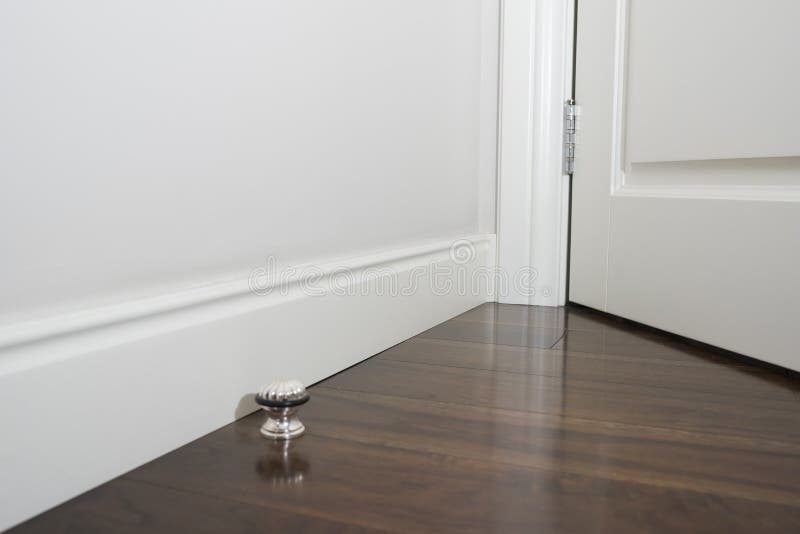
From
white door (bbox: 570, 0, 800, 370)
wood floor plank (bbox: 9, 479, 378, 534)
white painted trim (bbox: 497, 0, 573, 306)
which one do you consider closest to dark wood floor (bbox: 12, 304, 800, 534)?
wood floor plank (bbox: 9, 479, 378, 534)

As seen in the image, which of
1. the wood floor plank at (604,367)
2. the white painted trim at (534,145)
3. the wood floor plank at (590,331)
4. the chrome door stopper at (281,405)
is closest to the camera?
the chrome door stopper at (281,405)

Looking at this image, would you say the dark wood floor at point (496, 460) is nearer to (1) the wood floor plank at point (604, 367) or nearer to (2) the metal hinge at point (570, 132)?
(1) the wood floor plank at point (604, 367)

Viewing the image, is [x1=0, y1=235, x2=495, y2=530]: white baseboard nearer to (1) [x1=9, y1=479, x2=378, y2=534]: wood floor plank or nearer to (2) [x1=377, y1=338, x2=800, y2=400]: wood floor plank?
(1) [x1=9, y1=479, x2=378, y2=534]: wood floor plank

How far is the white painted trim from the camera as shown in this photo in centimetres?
141

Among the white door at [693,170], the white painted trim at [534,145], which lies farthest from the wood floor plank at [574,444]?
the white painted trim at [534,145]

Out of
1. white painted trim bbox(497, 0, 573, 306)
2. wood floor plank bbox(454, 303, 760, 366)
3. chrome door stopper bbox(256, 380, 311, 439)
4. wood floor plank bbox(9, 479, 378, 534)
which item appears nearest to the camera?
wood floor plank bbox(9, 479, 378, 534)

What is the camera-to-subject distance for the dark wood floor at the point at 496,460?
0.51 metres

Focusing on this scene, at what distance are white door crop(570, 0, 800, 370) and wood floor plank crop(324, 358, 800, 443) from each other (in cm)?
21

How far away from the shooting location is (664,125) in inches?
46.8

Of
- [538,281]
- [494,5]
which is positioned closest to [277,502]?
[538,281]

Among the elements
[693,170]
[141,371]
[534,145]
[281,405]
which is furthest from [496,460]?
[534,145]

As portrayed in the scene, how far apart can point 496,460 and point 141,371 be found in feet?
1.05

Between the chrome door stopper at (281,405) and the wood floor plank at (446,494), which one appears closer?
the wood floor plank at (446,494)

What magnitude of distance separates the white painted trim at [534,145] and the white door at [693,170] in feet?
0.12
